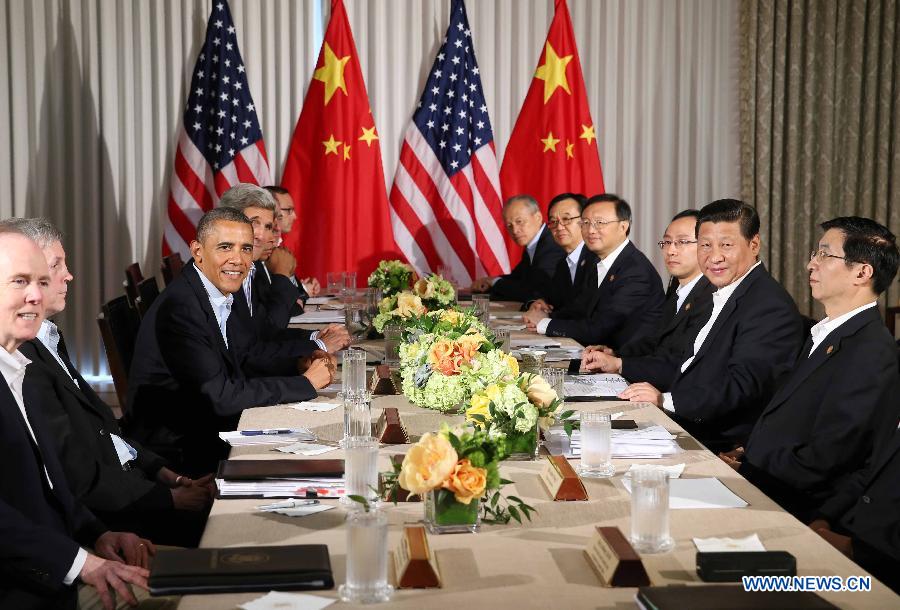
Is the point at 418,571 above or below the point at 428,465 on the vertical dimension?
below

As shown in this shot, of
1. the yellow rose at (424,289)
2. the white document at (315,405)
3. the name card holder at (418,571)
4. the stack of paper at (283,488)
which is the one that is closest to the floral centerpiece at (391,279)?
the yellow rose at (424,289)

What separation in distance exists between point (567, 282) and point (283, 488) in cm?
452

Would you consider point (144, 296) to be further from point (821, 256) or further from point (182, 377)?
point (821, 256)

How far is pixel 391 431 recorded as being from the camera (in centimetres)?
284

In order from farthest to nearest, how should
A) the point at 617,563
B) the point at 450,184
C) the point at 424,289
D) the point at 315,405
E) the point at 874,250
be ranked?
the point at 450,184, the point at 424,289, the point at 315,405, the point at 874,250, the point at 617,563

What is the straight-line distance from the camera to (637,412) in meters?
3.29

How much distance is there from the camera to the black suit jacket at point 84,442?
2.70 meters

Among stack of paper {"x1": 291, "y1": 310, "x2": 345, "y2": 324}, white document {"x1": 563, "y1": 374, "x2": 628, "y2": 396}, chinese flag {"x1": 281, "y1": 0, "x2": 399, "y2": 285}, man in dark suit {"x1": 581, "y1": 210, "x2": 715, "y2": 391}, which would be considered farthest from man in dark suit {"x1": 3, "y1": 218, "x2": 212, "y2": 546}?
chinese flag {"x1": 281, "y1": 0, "x2": 399, "y2": 285}

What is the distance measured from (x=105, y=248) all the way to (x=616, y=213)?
4041 millimetres

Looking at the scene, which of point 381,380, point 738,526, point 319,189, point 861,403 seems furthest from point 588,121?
point 738,526

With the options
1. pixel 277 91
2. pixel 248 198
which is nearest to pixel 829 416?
pixel 248 198

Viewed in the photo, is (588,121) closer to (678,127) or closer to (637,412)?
(678,127)

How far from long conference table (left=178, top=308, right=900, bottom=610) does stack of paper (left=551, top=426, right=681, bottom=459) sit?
0.05m

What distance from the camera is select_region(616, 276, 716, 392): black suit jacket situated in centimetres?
429
